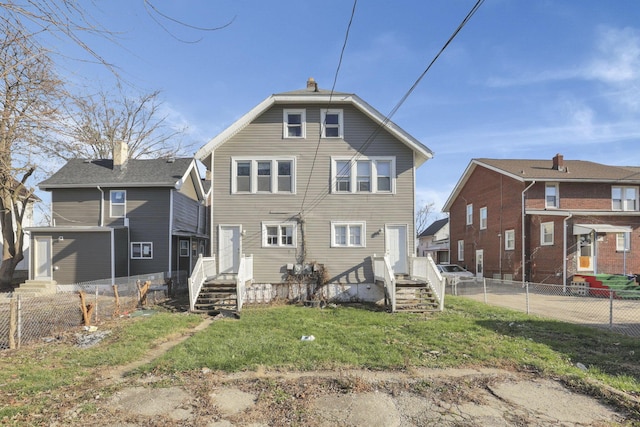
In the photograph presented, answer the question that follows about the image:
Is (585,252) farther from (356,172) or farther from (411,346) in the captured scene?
(411,346)

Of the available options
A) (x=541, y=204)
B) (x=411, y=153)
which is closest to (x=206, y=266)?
(x=411, y=153)

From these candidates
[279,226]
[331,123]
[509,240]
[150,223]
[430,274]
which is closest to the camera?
[430,274]

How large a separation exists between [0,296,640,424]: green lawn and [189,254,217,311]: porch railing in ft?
4.95

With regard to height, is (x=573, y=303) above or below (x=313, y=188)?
below

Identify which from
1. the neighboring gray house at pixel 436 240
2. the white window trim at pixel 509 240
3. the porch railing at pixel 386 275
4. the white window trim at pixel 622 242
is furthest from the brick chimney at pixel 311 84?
the neighboring gray house at pixel 436 240

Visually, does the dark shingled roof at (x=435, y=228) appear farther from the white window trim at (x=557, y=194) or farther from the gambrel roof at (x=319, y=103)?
the gambrel roof at (x=319, y=103)

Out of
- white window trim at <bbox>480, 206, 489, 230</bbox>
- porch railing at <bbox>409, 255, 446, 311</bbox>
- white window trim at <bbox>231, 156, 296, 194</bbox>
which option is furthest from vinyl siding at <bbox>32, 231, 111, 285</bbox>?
white window trim at <bbox>480, 206, 489, 230</bbox>

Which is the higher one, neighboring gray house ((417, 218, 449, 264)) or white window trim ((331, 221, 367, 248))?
white window trim ((331, 221, 367, 248))

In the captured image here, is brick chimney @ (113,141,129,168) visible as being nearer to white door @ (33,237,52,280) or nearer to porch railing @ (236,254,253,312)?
white door @ (33,237,52,280)

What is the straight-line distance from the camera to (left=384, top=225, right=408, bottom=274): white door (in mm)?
14805

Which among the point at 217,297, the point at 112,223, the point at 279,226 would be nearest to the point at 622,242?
the point at 279,226

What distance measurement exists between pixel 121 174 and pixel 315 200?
38.9 ft

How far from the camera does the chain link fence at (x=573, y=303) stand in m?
10.3

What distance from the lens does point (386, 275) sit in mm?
12906
